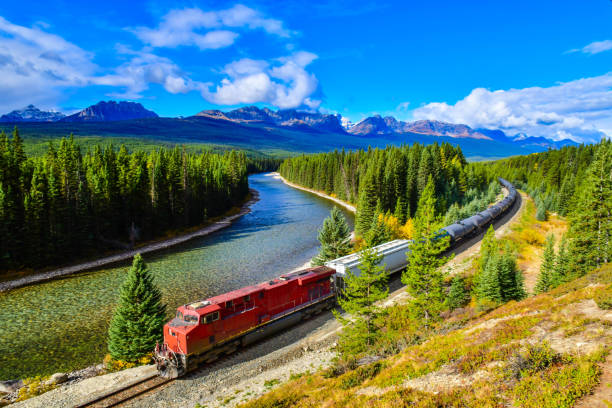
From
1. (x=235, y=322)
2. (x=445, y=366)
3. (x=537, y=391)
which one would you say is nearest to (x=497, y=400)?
(x=537, y=391)

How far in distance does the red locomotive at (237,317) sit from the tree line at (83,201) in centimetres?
3833

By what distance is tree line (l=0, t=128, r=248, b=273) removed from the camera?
44.6 m

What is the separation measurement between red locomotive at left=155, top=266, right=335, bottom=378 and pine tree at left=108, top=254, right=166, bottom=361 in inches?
94.9

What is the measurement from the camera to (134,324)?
22.2m

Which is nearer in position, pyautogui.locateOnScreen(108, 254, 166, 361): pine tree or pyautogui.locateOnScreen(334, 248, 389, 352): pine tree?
pyautogui.locateOnScreen(334, 248, 389, 352): pine tree

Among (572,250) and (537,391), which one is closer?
(537,391)

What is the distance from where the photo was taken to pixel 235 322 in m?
22.3

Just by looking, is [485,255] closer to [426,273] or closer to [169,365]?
[426,273]

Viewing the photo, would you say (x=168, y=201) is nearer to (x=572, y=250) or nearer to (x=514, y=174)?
(x=572, y=250)

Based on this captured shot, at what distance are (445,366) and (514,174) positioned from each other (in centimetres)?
17333

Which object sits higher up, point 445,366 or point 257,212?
point 445,366

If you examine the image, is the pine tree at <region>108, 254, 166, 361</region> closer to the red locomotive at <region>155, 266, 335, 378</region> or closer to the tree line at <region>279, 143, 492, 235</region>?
the red locomotive at <region>155, 266, 335, 378</region>

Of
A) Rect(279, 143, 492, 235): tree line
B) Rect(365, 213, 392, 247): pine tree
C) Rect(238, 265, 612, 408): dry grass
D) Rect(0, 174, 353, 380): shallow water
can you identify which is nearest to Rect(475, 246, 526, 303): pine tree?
Rect(238, 265, 612, 408): dry grass

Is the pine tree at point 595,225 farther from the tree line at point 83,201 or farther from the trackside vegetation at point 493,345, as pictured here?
the tree line at point 83,201
